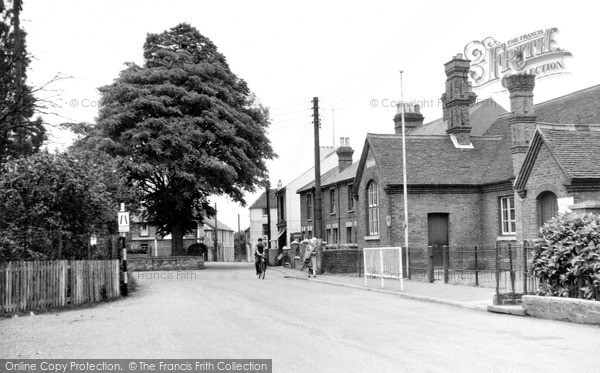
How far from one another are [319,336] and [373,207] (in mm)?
24157

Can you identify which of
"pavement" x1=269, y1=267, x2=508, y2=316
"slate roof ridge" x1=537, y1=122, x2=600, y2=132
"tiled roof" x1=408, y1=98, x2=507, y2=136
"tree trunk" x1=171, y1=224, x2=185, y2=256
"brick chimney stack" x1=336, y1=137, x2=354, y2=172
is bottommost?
"pavement" x1=269, y1=267, x2=508, y2=316

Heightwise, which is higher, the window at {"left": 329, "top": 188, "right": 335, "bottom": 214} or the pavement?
the window at {"left": 329, "top": 188, "right": 335, "bottom": 214}

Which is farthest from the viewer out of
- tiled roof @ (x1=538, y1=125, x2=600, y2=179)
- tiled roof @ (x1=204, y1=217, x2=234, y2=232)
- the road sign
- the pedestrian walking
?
tiled roof @ (x1=204, y1=217, x2=234, y2=232)

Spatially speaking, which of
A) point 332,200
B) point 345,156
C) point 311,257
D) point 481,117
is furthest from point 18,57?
point 345,156

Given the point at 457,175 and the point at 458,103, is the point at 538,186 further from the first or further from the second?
the point at 458,103

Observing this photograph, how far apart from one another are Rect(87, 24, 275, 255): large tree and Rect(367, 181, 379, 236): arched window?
373 inches

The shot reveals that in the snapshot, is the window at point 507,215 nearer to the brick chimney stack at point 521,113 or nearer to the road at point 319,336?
the brick chimney stack at point 521,113

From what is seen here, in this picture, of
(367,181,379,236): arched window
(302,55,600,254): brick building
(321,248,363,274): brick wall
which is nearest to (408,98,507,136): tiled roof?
(302,55,600,254): brick building

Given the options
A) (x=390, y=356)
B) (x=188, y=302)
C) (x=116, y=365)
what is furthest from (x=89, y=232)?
(x=390, y=356)

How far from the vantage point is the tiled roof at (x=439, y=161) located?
32562 millimetres

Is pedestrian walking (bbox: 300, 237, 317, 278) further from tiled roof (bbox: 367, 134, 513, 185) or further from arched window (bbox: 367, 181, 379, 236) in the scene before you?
tiled roof (bbox: 367, 134, 513, 185)

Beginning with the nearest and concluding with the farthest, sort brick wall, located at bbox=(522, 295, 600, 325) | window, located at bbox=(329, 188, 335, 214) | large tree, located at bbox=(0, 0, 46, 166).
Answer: large tree, located at bbox=(0, 0, 46, 166)
brick wall, located at bbox=(522, 295, 600, 325)
window, located at bbox=(329, 188, 335, 214)

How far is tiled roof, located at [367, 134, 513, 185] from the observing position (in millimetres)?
32562

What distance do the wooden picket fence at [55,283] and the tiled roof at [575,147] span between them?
15.4 metres
